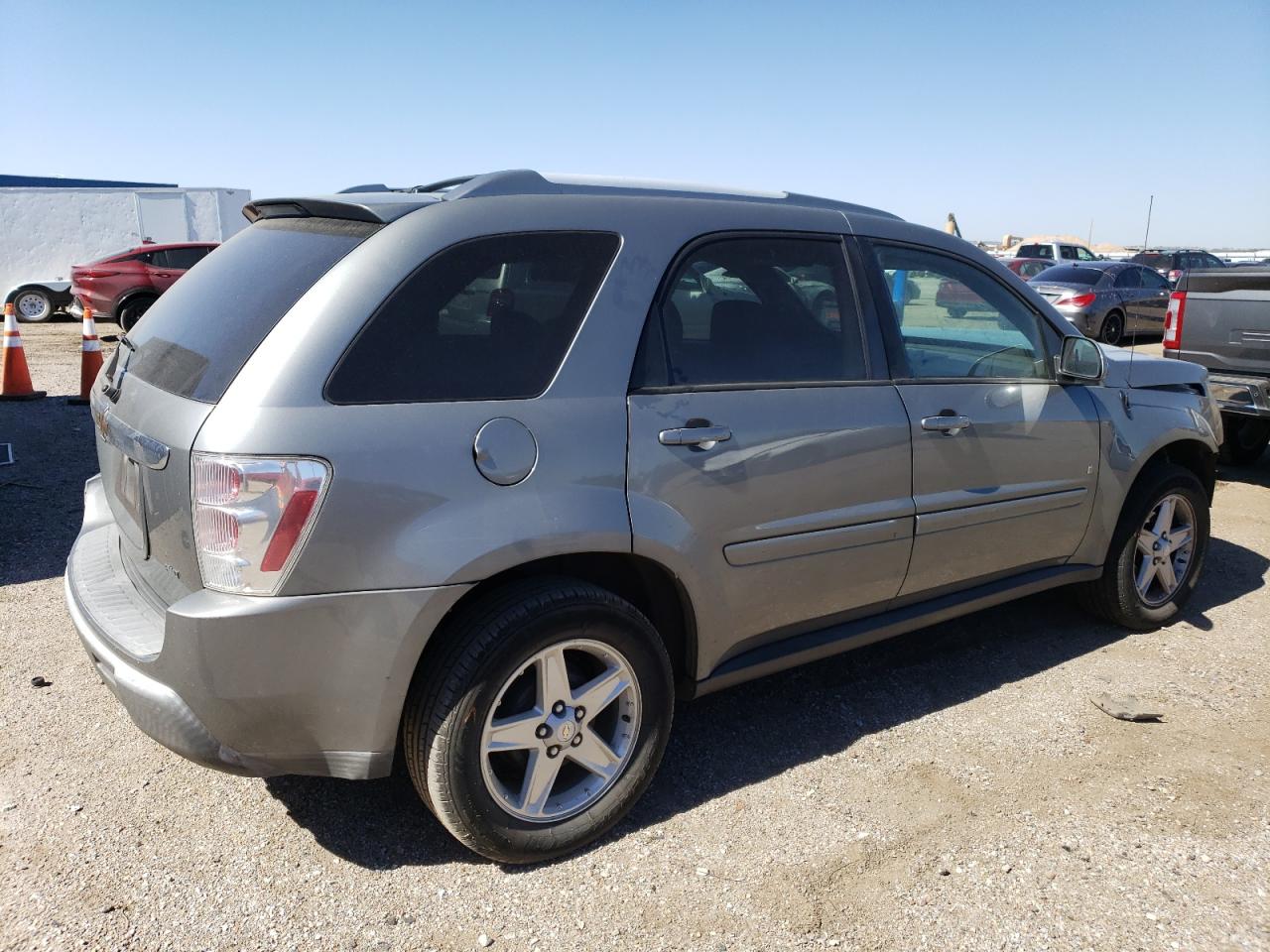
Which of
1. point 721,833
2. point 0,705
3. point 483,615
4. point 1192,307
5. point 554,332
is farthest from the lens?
point 1192,307

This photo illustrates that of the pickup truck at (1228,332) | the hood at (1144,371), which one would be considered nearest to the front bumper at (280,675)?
the hood at (1144,371)

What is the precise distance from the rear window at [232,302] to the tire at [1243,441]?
752 cm

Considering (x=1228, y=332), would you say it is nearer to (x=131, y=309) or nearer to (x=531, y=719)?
(x=531, y=719)

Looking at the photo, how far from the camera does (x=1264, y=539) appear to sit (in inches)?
237

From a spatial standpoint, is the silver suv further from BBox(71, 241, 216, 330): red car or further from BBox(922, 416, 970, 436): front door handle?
BBox(71, 241, 216, 330): red car

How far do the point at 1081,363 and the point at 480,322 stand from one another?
2.53 m

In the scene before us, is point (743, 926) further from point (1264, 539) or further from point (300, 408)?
point (1264, 539)

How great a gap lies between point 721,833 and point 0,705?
102 inches

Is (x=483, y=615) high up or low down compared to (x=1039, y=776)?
up

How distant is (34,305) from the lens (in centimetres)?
1875

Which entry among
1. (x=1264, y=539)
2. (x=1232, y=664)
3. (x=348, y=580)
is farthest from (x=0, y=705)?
(x=1264, y=539)

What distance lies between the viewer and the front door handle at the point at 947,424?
3.41 meters

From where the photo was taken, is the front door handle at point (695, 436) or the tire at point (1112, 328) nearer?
the front door handle at point (695, 436)

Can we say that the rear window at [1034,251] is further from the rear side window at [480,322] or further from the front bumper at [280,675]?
the front bumper at [280,675]
